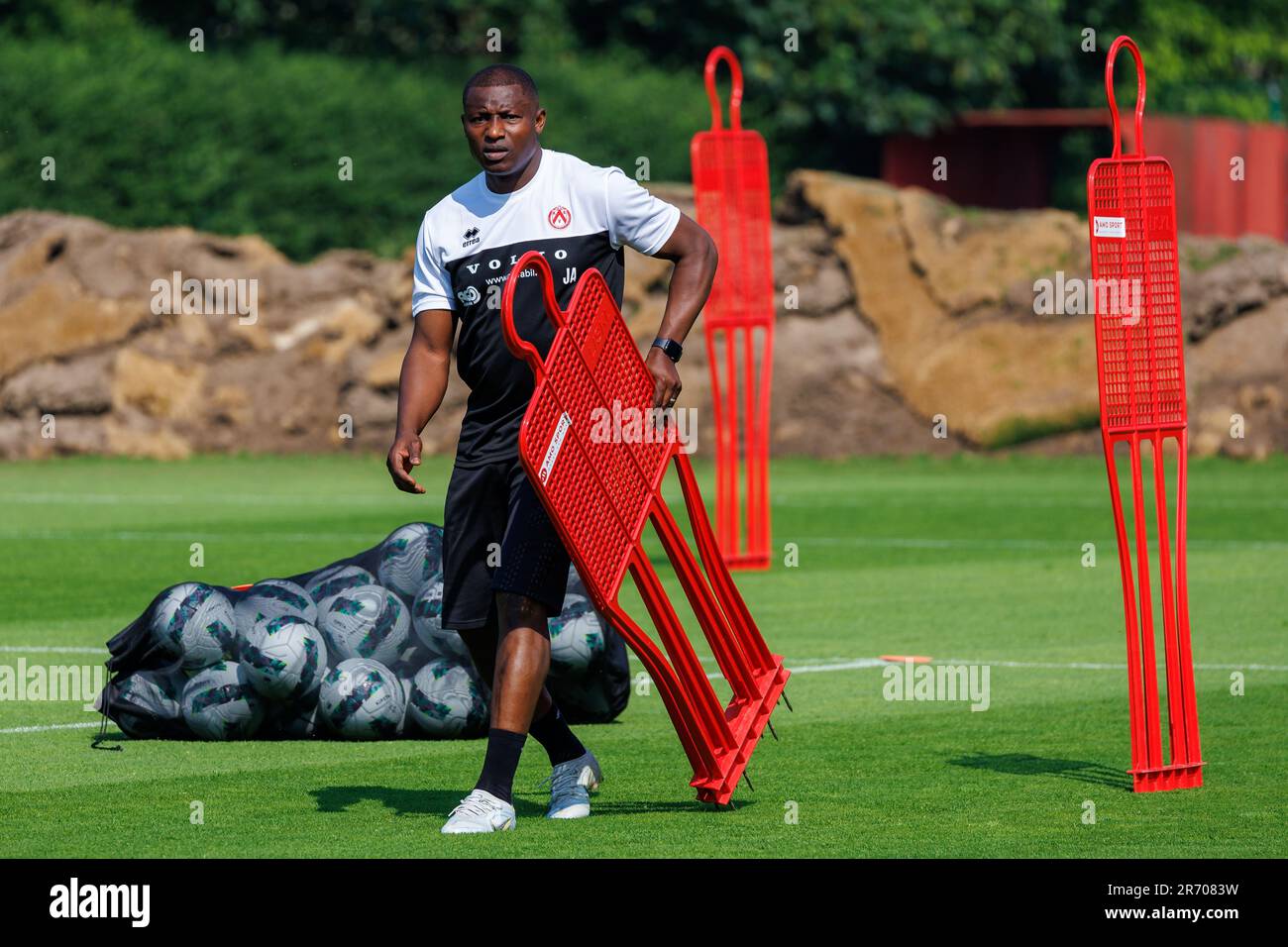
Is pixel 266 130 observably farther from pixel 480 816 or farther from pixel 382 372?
pixel 480 816

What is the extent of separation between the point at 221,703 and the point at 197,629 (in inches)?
12.4

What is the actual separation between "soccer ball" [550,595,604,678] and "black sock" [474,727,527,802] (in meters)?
2.16

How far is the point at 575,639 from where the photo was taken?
31.8ft

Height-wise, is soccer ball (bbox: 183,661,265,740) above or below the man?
below

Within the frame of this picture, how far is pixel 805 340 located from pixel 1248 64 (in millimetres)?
31007

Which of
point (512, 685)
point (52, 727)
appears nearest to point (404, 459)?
point (512, 685)

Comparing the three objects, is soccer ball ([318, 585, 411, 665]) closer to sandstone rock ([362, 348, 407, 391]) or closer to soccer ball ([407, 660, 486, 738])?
soccer ball ([407, 660, 486, 738])

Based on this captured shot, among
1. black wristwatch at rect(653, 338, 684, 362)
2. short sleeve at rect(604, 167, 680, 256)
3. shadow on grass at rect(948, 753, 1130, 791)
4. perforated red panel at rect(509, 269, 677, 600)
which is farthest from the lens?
shadow on grass at rect(948, 753, 1130, 791)

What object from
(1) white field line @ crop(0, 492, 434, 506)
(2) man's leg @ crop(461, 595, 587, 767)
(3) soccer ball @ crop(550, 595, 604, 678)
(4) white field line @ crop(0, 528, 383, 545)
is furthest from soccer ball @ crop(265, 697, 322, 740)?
(1) white field line @ crop(0, 492, 434, 506)

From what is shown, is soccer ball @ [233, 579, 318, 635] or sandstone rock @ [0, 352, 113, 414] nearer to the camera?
soccer ball @ [233, 579, 318, 635]

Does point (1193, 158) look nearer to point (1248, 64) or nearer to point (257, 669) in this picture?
point (1248, 64)

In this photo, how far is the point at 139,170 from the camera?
33.9m

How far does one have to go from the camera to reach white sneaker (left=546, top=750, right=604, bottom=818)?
7750 mm
